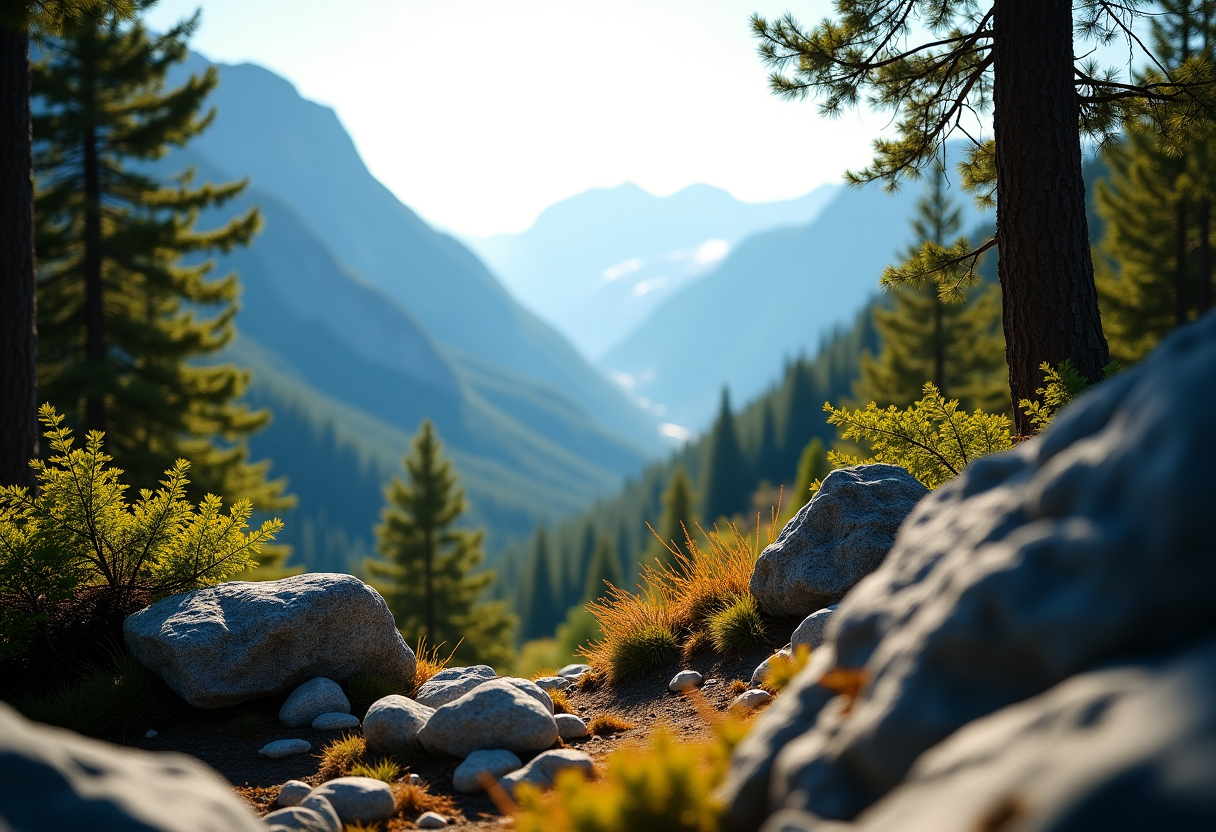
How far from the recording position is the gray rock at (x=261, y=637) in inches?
211

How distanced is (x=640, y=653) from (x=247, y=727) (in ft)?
9.98

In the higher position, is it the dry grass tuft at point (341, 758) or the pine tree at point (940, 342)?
the pine tree at point (940, 342)

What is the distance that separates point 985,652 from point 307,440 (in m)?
187

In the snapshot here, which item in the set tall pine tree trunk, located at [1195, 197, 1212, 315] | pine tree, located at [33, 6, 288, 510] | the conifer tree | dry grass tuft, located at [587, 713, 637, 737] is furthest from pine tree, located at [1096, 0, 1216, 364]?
pine tree, located at [33, 6, 288, 510]

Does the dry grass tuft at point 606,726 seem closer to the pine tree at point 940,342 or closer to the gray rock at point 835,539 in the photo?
the gray rock at point 835,539

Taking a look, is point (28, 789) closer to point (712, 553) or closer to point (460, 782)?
point (460, 782)

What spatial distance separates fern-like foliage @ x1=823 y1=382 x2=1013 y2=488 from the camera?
6.38 metres

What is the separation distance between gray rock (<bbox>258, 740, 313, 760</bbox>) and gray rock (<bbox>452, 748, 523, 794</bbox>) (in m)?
1.25

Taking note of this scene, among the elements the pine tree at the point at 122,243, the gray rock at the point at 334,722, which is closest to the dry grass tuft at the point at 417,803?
the gray rock at the point at 334,722

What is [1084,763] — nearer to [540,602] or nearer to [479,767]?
[479,767]

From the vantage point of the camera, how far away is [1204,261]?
1922 cm

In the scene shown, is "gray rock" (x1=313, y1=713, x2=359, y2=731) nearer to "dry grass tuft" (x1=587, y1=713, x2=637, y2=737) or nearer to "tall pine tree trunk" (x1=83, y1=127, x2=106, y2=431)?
"dry grass tuft" (x1=587, y1=713, x2=637, y2=737)

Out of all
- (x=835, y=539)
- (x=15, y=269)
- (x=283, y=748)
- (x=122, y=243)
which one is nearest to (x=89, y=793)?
(x=283, y=748)

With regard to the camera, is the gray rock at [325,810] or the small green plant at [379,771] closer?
the gray rock at [325,810]
